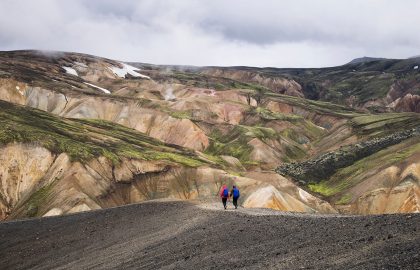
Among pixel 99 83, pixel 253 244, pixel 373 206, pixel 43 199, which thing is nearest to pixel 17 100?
pixel 99 83

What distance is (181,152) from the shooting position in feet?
326

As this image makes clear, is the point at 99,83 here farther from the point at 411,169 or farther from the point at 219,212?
the point at 219,212

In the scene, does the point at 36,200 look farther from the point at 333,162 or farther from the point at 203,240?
the point at 333,162

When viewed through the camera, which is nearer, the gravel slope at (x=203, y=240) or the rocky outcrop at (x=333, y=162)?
the gravel slope at (x=203, y=240)

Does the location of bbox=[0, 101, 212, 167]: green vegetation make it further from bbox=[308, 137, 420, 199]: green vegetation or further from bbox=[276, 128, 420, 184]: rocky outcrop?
bbox=[308, 137, 420, 199]: green vegetation

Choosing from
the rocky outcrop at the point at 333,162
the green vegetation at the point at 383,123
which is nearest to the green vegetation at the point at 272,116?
the green vegetation at the point at 383,123

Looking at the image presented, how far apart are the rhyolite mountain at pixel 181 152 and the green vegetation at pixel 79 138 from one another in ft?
0.96

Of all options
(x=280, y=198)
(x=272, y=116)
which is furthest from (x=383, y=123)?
(x=280, y=198)

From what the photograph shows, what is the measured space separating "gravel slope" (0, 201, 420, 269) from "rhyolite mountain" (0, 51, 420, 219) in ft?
45.0

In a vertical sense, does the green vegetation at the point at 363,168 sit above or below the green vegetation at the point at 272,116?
below

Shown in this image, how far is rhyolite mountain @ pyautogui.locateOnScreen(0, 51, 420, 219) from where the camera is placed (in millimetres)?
70938

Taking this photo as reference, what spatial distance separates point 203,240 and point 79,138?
2533 inches

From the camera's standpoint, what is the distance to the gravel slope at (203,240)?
16.5 metres

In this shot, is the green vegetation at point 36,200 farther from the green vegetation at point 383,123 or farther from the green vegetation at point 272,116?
the green vegetation at point 272,116
